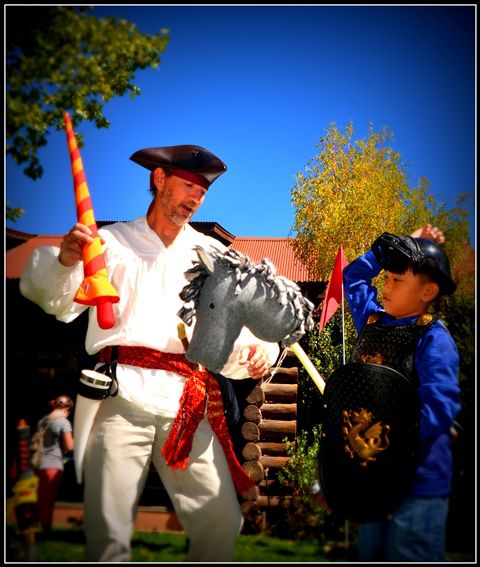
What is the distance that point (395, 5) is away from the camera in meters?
2.15

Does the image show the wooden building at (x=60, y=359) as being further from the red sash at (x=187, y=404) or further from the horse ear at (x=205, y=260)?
the horse ear at (x=205, y=260)

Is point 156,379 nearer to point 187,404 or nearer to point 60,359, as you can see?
point 187,404

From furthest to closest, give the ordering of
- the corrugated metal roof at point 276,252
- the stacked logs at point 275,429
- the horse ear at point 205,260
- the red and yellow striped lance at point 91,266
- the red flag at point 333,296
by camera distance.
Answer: the stacked logs at point 275,429 < the corrugated metal roof at point 276,252 < the red flag at point 333,296 < the horse ear at point 205,260 < the red and yellow striped lance at point 91,266

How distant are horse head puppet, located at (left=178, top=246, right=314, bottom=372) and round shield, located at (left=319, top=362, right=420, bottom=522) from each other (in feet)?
1.10

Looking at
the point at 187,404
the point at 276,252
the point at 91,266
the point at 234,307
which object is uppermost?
the point at 276,252

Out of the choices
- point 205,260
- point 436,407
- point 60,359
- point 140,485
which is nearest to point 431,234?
point 436,407

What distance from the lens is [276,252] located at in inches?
164

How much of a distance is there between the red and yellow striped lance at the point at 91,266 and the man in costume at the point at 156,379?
6cm

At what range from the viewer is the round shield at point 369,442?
1.82m

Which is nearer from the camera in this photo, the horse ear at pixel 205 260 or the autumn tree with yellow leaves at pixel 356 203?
the horse ear at pixel 205 260

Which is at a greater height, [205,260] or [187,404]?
[205,260]

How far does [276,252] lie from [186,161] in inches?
86.3

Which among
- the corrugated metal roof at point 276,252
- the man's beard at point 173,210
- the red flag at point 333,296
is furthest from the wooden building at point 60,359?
the man's beard at point 173,210

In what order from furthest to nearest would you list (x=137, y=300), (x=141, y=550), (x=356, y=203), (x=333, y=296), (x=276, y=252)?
1. (x=276, y=252)
2. (x=356, y=203)
3. (x=333, y=296)
4. (x=137, y=300)
5. (x=141, y=550)
